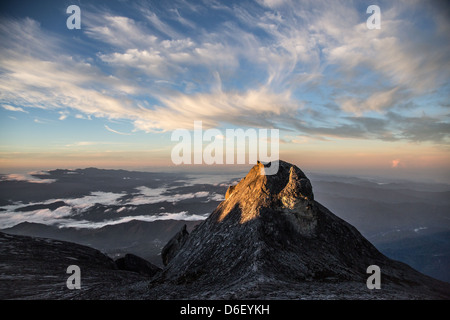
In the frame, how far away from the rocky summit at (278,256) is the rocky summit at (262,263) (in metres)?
0.11

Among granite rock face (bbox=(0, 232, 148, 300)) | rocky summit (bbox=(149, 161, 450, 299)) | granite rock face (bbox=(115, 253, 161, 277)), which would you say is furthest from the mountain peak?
granite rock face (bbox=(115, 253, 161, 277))

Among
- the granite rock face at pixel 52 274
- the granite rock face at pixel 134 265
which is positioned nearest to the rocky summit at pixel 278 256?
the granite rock face at pixel 52 274

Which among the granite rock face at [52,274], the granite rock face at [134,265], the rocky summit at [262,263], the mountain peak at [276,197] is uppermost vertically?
the mountain peak at [276,197]

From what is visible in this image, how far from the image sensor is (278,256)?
1902cm

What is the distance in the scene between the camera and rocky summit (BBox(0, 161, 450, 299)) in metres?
14.9

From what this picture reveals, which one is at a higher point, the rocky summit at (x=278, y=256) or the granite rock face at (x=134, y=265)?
the rocky summit at (x=278, y=256)

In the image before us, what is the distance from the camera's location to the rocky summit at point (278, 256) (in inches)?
570

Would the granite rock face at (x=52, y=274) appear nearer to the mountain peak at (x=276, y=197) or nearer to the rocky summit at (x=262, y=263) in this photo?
the rocky summit at (x=262, y=263)

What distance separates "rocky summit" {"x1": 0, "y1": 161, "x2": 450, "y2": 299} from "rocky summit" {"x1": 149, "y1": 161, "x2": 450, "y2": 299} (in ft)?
0.36

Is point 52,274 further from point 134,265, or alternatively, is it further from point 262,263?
point 262,263

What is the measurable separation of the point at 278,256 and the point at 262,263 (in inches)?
89.3

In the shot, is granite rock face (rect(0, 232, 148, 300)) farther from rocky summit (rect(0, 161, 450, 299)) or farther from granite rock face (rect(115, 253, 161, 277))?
granite rock face (rect(115, 253, 161, 277))
